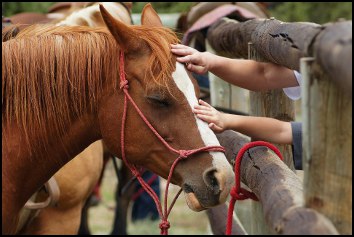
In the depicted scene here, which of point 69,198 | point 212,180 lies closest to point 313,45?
point 212,180

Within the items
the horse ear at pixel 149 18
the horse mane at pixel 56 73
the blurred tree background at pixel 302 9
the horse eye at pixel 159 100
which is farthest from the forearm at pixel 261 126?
the blurred tree background at pixel 302 9

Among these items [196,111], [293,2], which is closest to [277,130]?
[196,111]

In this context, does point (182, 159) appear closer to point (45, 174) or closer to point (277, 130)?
point (277, 130)

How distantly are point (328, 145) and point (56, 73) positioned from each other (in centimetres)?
134

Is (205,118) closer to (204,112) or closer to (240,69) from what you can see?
(204,112)

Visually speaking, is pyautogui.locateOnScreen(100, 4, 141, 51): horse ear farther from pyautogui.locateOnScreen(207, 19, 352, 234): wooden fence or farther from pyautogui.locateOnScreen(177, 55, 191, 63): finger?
pyautogui.locateOnScreen(207, 19, 352, 234): wooden fence

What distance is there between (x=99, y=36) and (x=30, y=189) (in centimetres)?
69

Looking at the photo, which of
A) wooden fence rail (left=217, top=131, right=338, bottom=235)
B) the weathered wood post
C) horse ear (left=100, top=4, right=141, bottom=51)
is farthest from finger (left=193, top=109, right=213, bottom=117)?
the weathered wood post

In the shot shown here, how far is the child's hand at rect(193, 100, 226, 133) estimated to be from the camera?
7.87 feet

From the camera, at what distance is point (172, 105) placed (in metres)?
2.53

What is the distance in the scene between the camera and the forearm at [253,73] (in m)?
2.64

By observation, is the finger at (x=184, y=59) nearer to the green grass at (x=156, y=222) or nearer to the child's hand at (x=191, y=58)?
the child's hand at (x=191, y=58)

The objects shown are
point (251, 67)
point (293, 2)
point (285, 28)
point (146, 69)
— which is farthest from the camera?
point (293, 2)

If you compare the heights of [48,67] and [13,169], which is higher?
[48,67]
